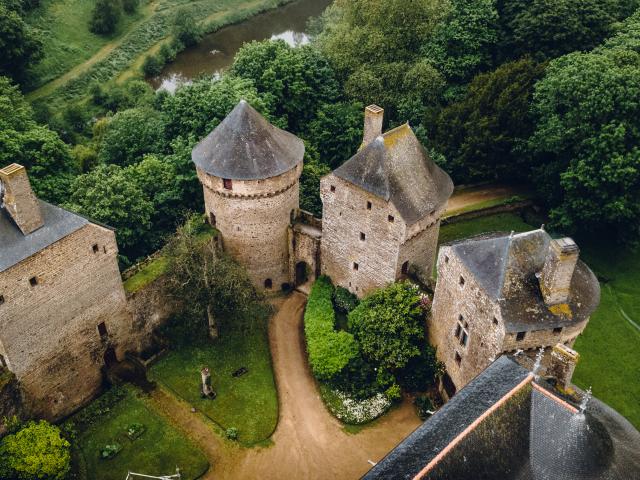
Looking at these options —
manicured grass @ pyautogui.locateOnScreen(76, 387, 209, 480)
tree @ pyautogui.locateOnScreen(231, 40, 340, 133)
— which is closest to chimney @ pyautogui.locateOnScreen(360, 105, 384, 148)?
tree @ pyautogui.locateOnScreen(231, 40, 340, 133)

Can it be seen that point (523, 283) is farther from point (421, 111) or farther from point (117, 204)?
point (421, 111)

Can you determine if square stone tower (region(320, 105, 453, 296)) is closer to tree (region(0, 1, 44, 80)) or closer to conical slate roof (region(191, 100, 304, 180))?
conical slate roof (region(191, 100, 304, 180))

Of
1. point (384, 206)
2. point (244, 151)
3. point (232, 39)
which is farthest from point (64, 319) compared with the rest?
point (232, 39)

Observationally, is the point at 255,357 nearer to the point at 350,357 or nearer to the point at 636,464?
the point at 350,357

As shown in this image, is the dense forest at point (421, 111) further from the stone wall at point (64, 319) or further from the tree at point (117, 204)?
the stone wall at point (64, 319)

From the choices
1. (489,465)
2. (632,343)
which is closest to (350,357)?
(489,465)
